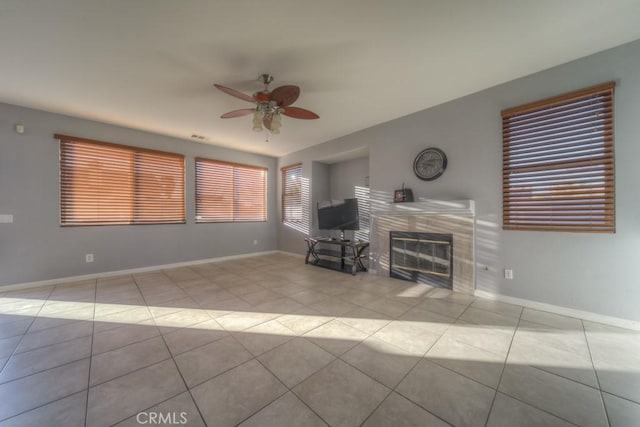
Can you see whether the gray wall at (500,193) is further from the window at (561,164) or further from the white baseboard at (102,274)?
the white baseboard at (102,274)

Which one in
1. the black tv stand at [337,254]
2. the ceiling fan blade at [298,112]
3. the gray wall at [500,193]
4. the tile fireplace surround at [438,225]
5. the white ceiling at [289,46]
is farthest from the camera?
the black tv stand at [337,254]

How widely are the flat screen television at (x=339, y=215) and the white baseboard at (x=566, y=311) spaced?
7.06ft

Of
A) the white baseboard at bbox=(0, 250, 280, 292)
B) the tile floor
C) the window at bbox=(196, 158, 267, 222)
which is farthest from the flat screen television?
the white baseboard at bbox=(0, 250, 280, 292)

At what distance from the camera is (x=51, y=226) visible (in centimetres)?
347

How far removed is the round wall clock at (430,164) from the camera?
3.26m

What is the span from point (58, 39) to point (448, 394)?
399cm

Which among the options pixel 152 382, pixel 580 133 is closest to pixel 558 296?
pixel 580 133

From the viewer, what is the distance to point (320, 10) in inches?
69.0

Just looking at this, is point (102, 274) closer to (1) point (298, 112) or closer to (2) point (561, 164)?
(1) point (298, 112)

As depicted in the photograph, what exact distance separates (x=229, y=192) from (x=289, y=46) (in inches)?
152

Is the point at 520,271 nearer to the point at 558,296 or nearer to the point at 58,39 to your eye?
the point at 558,296

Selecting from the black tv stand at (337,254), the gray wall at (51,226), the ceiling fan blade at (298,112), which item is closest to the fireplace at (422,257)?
the black tv stand at (337,254)

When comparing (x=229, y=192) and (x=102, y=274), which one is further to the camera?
(x=229, y=192)

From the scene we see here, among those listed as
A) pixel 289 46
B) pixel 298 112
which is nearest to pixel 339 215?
pixel 298 112
